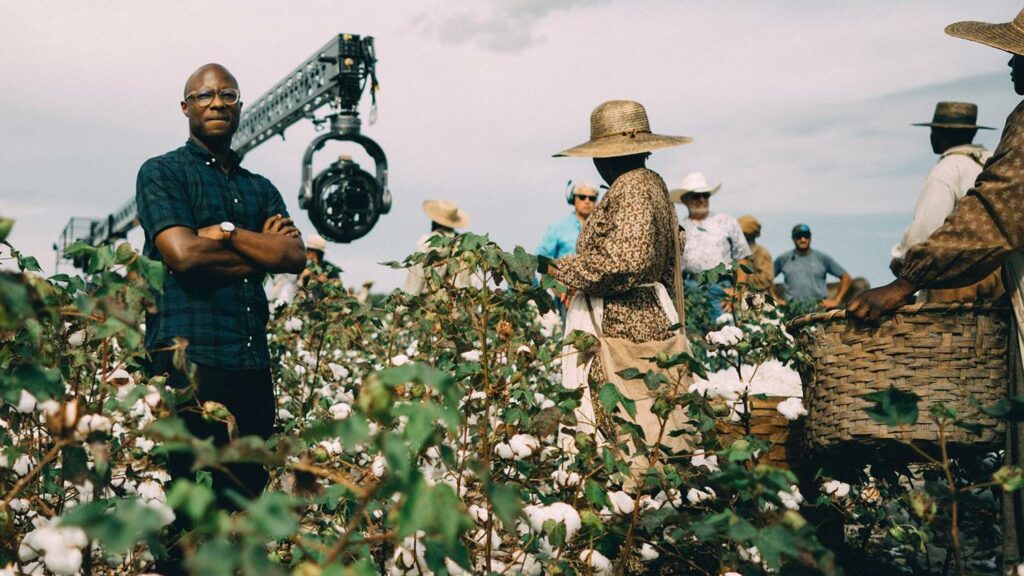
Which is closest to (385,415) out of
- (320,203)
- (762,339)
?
(762,339)

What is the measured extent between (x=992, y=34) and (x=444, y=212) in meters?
5.63

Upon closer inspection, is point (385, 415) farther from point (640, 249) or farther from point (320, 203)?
point (320, 203)

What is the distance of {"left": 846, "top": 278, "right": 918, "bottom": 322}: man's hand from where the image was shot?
262cm

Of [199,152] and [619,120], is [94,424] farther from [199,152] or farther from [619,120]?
[619,120]

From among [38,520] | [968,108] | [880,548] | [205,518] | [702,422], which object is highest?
[968,108]

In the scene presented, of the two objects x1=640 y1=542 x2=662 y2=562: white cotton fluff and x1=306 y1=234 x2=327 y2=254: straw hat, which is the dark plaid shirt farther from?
x1=306 y1=234 x2=327 y2=254: straw hat

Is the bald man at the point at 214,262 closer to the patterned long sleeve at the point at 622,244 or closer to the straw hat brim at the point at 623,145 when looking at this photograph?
the patterned long sleeve at the point at 622,244

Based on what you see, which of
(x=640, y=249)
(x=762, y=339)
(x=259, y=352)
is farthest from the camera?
(x=762, y=339)

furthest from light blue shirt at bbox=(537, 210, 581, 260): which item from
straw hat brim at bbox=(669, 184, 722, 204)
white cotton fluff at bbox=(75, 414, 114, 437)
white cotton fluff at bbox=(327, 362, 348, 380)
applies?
white cotton fluff at bbox=(75, 414, 114, 437)

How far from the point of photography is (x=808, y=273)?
33.7 feet

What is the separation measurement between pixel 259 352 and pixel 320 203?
381 inches

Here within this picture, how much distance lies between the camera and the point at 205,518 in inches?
51.8

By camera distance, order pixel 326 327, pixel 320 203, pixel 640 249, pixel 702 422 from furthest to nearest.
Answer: pixel 320 203
pixel 326 327
pixel 640 249
pixel 702 422

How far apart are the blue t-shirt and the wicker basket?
25.0ft
